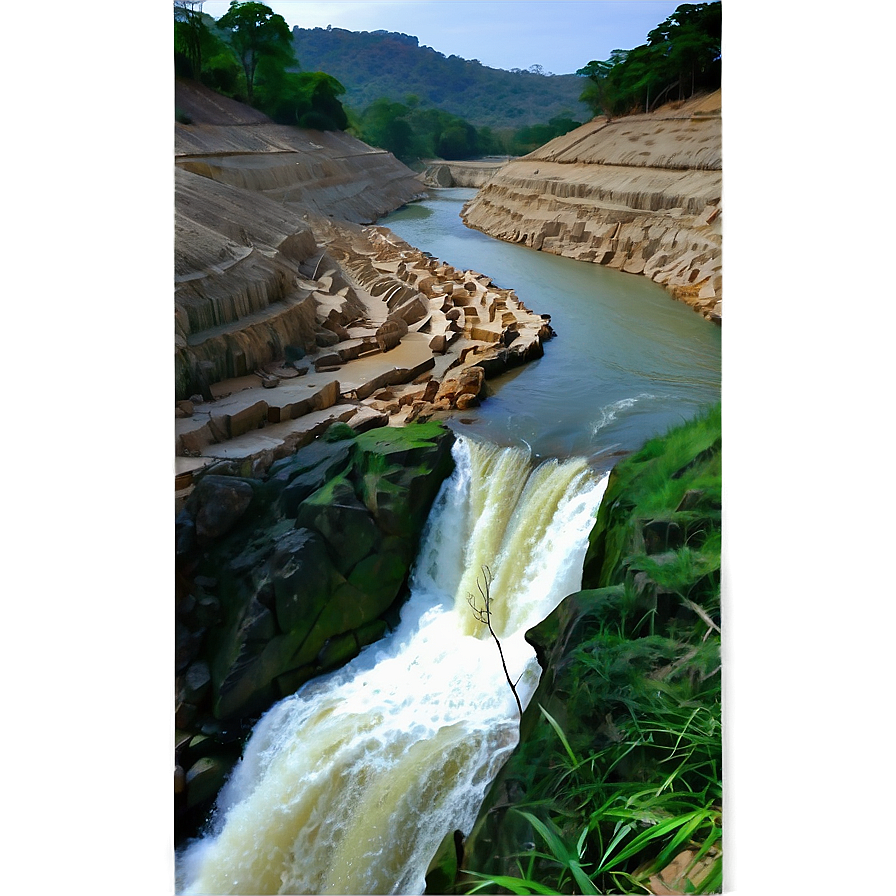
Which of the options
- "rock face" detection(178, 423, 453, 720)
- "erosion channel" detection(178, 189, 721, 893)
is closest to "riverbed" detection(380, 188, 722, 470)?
"erosion channel" detection(178, 189, 721, 893)

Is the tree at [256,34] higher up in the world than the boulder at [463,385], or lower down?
higher up

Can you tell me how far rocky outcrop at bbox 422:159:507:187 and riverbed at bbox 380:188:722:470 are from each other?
12cm

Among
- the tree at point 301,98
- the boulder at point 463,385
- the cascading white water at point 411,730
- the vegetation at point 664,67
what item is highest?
the vegetation at point 664,67

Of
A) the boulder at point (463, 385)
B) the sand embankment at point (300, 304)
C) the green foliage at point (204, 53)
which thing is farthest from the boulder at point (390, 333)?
the green foliage at point (204, 53)

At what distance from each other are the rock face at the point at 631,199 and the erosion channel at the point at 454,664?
0.98 feet

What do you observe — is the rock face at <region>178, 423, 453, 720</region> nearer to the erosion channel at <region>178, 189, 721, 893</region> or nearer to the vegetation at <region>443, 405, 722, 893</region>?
the erosion channel at <region>178, 189, 721, 893</region>

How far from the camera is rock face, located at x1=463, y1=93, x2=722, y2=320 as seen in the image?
347 cm

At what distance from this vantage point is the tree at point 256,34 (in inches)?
126

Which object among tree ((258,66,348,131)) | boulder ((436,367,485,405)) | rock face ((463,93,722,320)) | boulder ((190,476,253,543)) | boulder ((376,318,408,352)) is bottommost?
boulder ((190,476,253,543))
